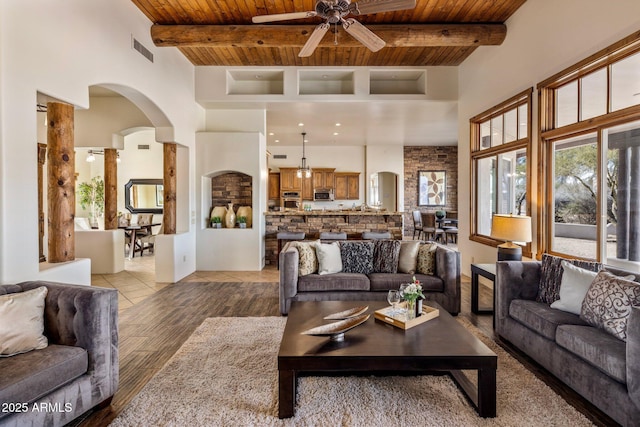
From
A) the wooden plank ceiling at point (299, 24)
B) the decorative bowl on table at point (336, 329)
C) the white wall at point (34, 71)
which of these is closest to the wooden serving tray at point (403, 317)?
the decorative bowl on table at point (336, 329)

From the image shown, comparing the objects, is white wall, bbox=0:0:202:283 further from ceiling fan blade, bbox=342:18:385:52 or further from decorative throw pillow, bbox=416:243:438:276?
decorative throw pillow, bbox=416:243:438:276

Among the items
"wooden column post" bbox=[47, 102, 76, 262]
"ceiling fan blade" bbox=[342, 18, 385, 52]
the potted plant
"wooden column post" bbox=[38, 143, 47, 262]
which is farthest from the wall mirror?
"ceiling fan blade" bbox=[342, 18, 385, 52]

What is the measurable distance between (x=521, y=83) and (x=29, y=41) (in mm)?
5115

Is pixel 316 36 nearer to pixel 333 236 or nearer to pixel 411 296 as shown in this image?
pixel 411 296

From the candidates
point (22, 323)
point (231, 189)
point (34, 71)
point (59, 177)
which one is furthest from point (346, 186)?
point (22, 323)

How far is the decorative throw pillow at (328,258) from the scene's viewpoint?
12.9 ft

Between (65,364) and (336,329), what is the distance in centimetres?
155

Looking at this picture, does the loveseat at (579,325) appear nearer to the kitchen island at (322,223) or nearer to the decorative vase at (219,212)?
the kitchen island at (322,223)

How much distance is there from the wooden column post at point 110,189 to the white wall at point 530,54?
641 centimetres

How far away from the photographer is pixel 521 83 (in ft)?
14.0

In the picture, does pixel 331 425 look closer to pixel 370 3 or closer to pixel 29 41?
pixel 370 3

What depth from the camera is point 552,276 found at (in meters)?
2.84

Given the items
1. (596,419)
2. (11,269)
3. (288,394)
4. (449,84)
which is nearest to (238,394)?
(288,394)

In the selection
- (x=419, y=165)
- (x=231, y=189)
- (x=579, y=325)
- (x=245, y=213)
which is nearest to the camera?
(x=579, y=325)
